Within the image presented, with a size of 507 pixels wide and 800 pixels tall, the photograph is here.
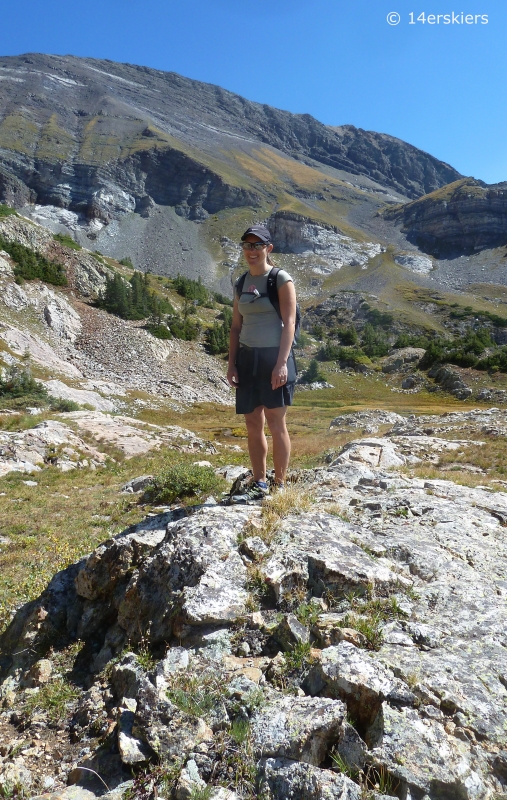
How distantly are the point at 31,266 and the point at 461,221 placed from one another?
177 metres

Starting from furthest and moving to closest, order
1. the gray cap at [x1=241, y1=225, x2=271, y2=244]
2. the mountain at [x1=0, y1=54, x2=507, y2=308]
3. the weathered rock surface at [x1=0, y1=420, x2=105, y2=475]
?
1. the mountain at [x1=0, y1=54, x2=507, y2=308]
2. the weathered rock surface at [x1=0, y1=420, x2=105, y2=475]
3. the gray cap at [x1=241, y1=225, x2=271, y2=244]

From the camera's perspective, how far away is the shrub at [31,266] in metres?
46.3

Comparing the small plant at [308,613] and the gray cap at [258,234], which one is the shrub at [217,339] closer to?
the gray cap at [258,234]

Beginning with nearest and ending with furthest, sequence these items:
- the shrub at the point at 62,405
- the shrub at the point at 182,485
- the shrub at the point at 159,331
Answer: the shrub at the point at 182,485 < the shrub at the point at 62,405 < the shrub at the point at 159,331

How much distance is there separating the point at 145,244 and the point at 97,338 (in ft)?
358

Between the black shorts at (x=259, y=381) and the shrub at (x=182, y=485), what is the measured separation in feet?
14.4

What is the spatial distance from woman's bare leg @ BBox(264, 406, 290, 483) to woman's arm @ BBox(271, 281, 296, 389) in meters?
0.42

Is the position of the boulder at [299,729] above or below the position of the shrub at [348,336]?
above

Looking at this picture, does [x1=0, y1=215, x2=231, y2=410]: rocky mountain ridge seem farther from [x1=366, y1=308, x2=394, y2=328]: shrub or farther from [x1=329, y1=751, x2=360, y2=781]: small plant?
[x1=366, y1=308, x2=394, y2=328]: shrub

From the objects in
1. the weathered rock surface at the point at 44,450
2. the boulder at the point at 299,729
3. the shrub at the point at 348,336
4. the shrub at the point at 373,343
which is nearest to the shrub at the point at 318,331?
the shrub at the point at 348,336

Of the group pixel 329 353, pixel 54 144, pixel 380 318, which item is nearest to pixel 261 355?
pixel 329 353

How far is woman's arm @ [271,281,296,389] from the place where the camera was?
200 inches

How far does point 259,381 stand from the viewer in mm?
5375

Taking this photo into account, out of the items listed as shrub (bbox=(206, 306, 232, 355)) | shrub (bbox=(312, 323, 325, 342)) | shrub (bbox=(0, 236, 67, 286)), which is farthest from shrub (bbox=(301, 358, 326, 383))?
shrub (bbox=(0, 236, 67, 286))
